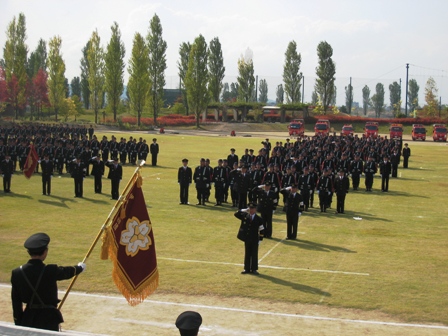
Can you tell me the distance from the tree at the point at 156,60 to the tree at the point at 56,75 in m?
13.0

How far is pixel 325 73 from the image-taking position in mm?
98938

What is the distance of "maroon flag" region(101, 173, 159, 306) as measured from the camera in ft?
25.8

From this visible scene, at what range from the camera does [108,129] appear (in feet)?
237

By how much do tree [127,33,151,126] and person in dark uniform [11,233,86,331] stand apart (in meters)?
72.1

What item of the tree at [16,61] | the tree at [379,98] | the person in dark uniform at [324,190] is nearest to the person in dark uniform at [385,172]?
the person in dark uniform at [324,190]

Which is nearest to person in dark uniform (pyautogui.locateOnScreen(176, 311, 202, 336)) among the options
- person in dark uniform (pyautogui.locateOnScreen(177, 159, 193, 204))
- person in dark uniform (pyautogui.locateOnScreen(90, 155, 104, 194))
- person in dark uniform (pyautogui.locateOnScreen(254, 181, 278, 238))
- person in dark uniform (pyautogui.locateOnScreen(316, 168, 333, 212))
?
person in dark uniform (pyautogui.locateOnScreen(254, 181, 278, 238))

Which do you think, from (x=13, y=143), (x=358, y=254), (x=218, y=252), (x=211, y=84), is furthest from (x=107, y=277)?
(x=211, y=84)

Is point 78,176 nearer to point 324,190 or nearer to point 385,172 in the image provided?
point 324,190

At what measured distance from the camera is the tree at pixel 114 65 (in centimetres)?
7850

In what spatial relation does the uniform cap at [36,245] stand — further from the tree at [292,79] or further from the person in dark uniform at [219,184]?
the tree at [292,79]

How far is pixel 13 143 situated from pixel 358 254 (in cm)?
2237

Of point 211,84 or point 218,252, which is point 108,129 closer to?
point 211,84

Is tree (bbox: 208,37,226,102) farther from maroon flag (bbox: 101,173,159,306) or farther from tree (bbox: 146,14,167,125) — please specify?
maroon flag (bbox: 101,173,159,306)

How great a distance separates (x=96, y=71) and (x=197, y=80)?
14663mm
